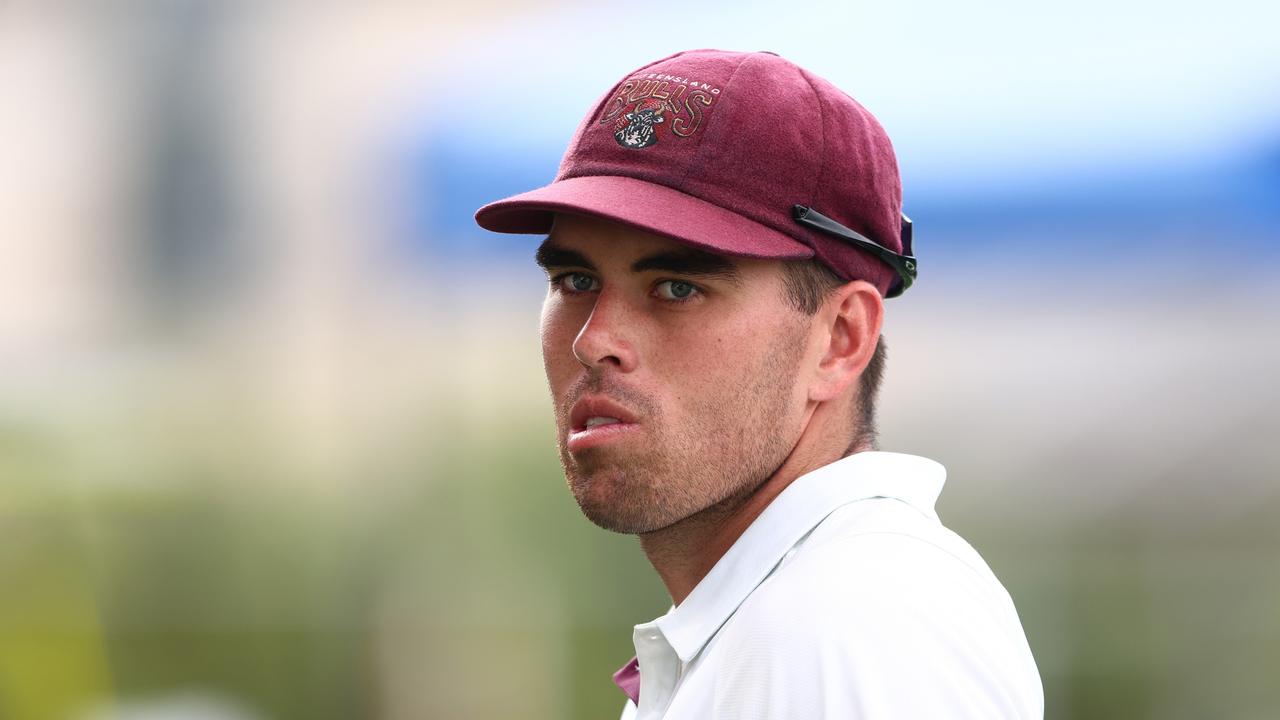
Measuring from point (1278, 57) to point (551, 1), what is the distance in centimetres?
197

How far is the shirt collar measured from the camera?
3.78 feet

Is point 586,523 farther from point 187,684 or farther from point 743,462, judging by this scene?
point 743,462

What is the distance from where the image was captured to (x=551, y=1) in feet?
11.3

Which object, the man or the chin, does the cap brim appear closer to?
the man

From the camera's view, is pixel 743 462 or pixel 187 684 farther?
pixel 187 684

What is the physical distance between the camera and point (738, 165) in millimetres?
1238

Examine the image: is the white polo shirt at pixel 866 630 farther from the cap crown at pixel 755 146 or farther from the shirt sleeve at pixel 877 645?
the cap crown at pixel 755 146

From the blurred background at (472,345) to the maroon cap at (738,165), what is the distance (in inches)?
77.0

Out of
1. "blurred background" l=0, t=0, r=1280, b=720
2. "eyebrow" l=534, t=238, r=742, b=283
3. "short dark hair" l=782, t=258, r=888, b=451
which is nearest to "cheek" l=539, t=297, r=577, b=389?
"eyebrow" l=534, t=238, r=742, b=283

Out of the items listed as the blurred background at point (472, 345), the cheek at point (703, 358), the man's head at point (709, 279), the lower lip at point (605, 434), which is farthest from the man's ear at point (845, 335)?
the blurred background at point (472, 345)

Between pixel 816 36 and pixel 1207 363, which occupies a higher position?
pixel 816 36

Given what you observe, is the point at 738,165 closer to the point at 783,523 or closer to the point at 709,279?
the point at 709,279

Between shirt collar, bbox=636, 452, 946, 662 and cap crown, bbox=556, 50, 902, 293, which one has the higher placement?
cap crown, bbox=556, 50, 902, 293

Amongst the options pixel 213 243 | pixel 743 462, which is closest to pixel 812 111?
pixel 743 462
